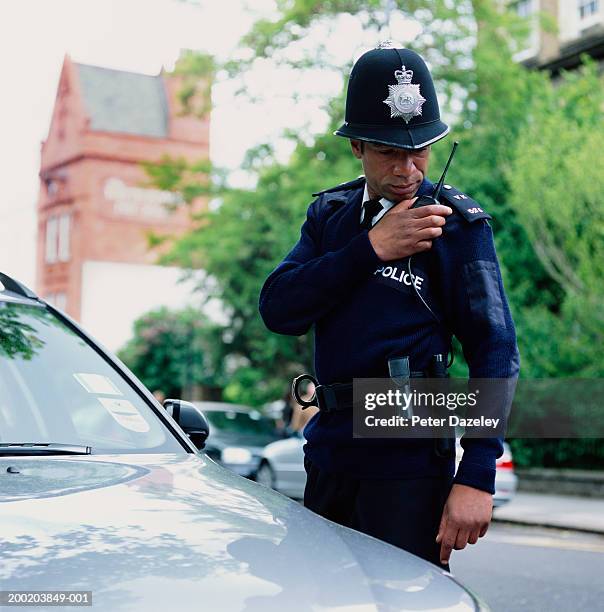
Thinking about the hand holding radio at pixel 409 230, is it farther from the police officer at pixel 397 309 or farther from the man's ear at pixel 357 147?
the man's ear at pixel 357 147

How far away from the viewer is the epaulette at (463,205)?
10.2ft

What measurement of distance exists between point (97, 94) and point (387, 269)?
186ft

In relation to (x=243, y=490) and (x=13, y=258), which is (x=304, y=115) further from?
(x=13, y=258)

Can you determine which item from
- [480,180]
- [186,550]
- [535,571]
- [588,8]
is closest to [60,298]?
[588,8]

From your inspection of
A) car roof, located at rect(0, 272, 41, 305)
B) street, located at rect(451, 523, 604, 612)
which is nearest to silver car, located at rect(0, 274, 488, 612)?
car roof, located at rect(0, 272, 41, 305)

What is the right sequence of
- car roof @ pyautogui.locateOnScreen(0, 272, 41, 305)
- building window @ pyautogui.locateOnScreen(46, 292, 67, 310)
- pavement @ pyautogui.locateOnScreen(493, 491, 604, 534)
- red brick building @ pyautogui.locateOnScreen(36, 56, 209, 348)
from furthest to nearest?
red brick building @ pyautogui.locateOnScreen(36, 56, 209, 348) → building window @ pyautogui.locateOnScreen(46, 292, 67, 310) → pavement @ pyautogui.locateOnScreen(493, 491, 604, 534) → car roof @ pyautogui.locateOnScreen(0, 272, 41, 305)

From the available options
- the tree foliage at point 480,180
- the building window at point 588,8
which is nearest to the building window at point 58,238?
the tree foliage at point 480,180

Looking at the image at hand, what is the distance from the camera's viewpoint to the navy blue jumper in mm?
3064

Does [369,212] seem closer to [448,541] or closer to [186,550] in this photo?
[448,541]

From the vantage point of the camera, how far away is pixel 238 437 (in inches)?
712

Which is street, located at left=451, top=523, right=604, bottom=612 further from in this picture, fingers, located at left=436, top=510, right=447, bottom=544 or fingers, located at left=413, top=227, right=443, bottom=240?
fingers, located at left=413, top=227, right=443, bottom=240

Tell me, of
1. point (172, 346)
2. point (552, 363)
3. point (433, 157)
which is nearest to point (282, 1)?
point (433, 157)

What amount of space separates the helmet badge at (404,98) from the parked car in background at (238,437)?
13.5 meters

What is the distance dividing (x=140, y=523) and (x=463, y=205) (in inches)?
47.8
